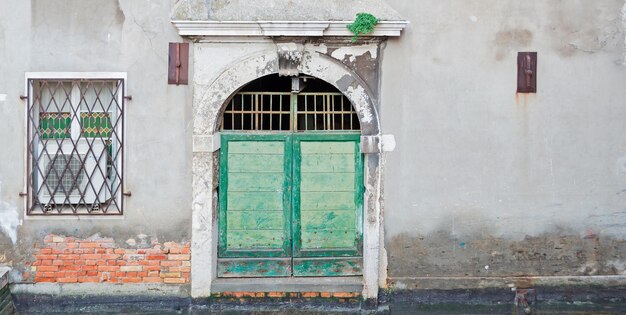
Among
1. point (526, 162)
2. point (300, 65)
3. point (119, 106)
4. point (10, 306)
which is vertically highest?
point (300, 65)

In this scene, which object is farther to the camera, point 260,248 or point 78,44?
point 260,248

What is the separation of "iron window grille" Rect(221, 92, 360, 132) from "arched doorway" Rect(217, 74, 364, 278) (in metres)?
0.01

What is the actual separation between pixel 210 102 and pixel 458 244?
2922 millimetres

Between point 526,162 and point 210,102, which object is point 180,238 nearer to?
point 210,102

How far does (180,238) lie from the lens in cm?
632

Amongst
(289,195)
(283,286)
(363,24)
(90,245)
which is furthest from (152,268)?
(363,24)

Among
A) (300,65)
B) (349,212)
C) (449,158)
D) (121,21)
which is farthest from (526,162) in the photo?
(121,21)

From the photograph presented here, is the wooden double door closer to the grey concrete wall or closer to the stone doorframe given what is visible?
the stone doorframe

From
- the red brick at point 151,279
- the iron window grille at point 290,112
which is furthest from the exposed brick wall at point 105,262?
the iron window grille at point 290,112

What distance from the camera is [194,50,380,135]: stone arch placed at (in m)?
6.26

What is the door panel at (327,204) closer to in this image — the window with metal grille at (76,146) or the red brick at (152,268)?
the red brick at (152,268)

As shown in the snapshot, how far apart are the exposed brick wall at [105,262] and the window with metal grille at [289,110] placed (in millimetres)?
1452

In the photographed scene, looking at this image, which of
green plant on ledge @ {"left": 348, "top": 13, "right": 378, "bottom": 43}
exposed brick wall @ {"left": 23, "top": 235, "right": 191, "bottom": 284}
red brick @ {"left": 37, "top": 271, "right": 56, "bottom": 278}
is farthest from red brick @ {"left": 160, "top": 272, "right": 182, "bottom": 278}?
green plant on ledge @ {"left": 348, "top": 13, "right": 378, "bottom": 43}

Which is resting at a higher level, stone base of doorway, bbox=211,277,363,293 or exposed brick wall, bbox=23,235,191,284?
exposed brick wall, bbox=23,235,191,284
